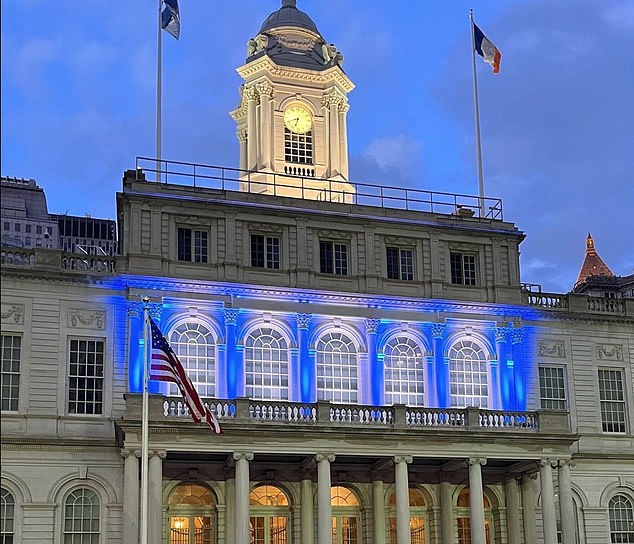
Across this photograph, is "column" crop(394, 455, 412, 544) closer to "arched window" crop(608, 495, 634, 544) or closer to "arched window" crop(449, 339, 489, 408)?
"arched window" crop(449, 339, 489, 408)

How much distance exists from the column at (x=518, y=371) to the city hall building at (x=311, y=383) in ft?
0.18

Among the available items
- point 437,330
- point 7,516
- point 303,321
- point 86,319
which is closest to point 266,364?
point 303,321

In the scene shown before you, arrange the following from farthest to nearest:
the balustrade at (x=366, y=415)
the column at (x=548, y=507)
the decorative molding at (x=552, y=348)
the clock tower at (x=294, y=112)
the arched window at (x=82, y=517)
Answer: the clock tower at (x=294, y=112), the decorative molding at (x=552, y=348), the column at (x=548, y=507), the arched window at (x=82, y=517), the balustrade at (x=366, y=415)

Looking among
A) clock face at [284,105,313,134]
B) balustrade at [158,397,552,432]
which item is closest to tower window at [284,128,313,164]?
clock face at [284,105,313,134]

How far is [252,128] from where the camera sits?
51.2 m

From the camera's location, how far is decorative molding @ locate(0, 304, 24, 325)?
39.3 metres

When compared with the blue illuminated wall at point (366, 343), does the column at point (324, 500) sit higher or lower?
lower

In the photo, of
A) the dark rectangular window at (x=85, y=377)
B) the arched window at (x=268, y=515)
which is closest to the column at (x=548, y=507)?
the arched window at (x=268, y=515)

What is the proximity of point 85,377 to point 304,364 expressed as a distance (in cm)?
773

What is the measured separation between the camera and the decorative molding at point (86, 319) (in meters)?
40.0

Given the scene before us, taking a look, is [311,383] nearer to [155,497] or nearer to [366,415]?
[366,415]

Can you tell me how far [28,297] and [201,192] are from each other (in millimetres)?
7296

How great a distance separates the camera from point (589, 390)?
45.9 m

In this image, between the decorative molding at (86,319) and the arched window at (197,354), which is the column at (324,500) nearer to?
the arched window at (197,354)
